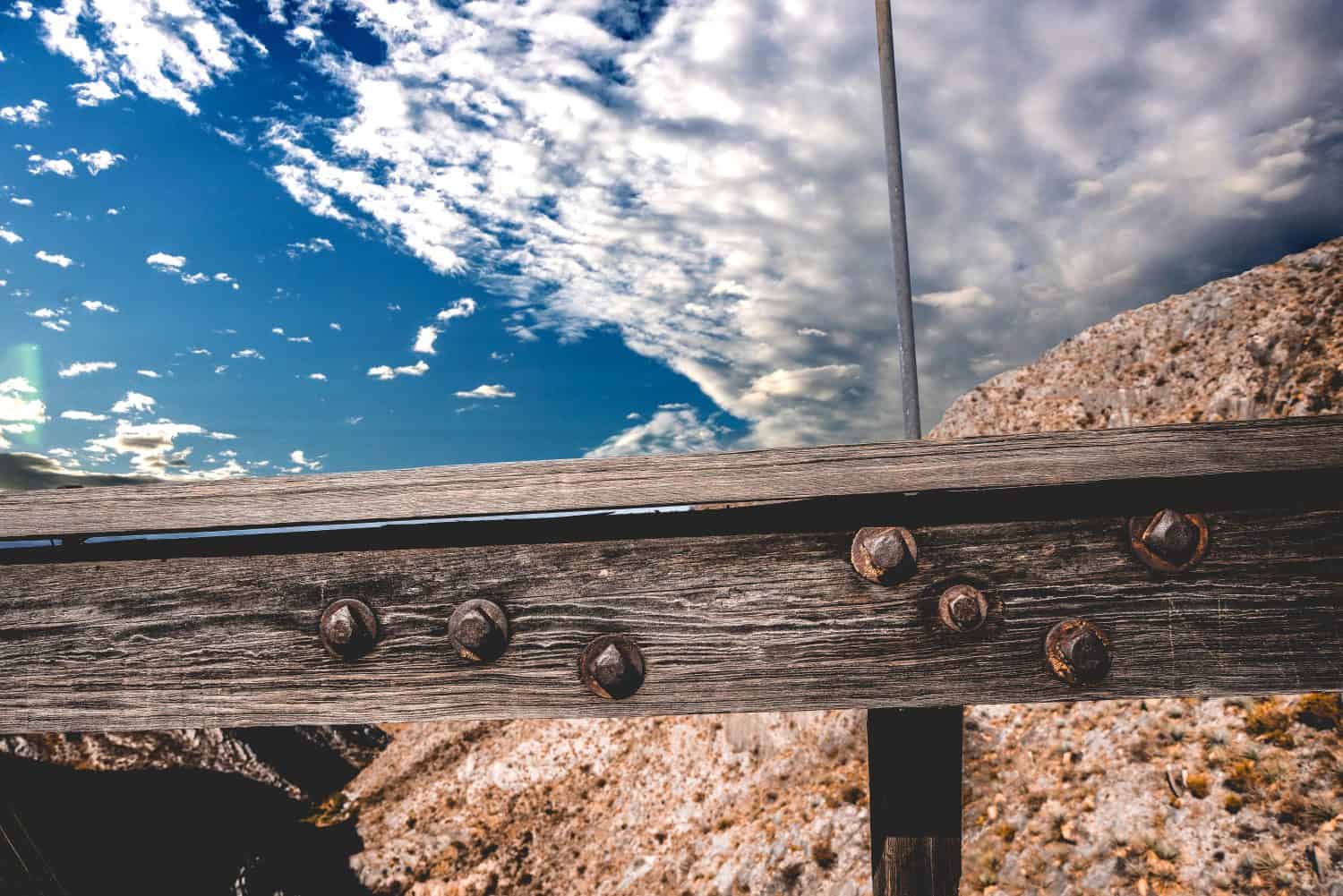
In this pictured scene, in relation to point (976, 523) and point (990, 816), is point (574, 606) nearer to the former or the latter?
point (976, 523)

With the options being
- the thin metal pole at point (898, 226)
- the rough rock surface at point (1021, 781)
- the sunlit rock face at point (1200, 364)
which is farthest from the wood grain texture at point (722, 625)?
the sunlit rock face at point (1200, 364)

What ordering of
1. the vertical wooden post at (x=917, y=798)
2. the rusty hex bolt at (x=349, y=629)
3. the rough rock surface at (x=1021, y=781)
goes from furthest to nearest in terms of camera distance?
the rough rock surface at (x=1021, y=781), the vertical wooden post at (x=917, y=798), the rusty hex bolt at (x=349, y=629)

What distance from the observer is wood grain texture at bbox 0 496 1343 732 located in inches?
54.9

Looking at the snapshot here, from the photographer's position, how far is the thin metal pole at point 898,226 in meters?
4.22

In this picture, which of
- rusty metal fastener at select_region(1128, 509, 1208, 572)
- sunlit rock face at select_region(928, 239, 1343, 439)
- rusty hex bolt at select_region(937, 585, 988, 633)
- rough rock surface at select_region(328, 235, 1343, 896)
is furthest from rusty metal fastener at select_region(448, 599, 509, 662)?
sunlit rock face at select_region(928, 239, 1343, 439)

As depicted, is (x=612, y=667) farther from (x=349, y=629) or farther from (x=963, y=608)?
(x=963, y=608)

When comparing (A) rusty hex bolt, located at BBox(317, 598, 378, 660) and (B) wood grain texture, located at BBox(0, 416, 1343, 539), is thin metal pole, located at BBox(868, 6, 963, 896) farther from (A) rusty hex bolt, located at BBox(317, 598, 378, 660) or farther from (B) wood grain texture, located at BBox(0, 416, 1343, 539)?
(A) rusty hex bolt, located at BBox(317, 598, 378, 660)

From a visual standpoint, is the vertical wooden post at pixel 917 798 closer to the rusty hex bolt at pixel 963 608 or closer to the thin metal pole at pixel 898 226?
the rusty hex bolt at pixel 963 608

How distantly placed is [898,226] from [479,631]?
4288mm

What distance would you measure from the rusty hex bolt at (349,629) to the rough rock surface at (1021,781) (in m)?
5.33

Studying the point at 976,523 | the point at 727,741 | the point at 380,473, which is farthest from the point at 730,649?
the point at 727,741

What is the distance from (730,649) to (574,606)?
13.5 inches

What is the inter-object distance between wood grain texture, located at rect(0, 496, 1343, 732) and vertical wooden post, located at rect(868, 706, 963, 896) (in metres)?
0.40

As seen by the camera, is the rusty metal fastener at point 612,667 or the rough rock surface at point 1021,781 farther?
the rough rock surface at point 1021,781
